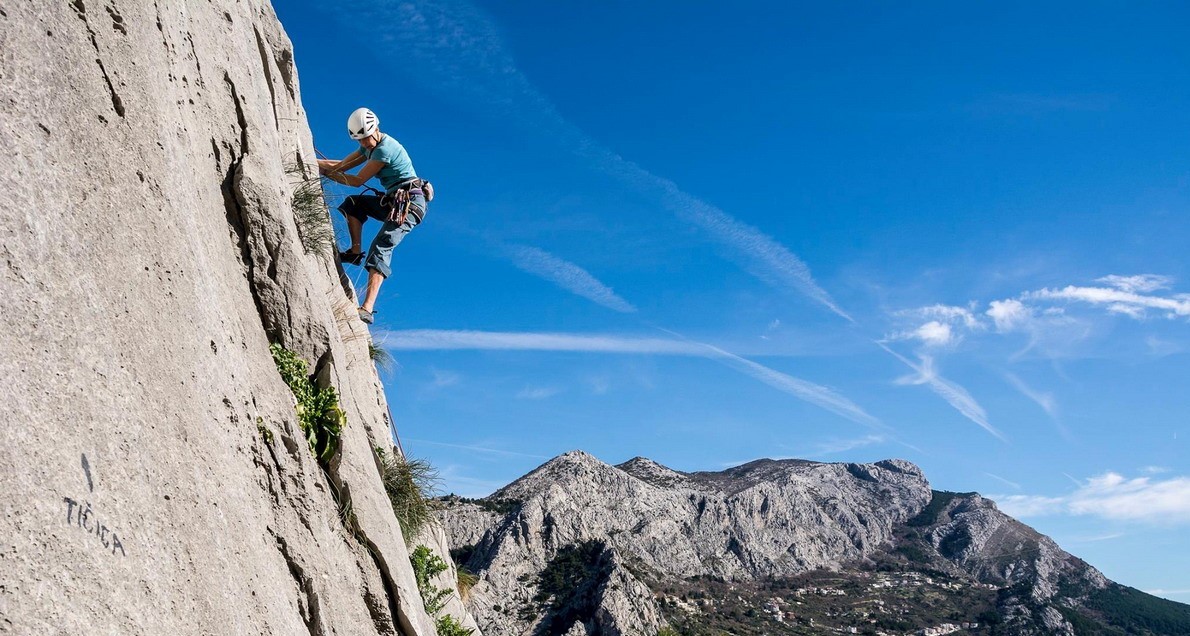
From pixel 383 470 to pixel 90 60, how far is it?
6043 millimetres

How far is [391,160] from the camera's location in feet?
33.2

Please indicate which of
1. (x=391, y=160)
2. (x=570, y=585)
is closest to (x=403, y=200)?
(x=391, y=160)

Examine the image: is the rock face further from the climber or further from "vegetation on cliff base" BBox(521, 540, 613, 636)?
"vegetation on cliff base" BBox(521, 540, 613, 636)

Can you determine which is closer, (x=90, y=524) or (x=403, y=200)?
(x=90, y=524)

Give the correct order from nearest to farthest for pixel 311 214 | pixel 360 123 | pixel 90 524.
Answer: pixel 90 524, pixel 311 214, pixel 360 123

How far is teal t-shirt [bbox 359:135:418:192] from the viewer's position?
995cm

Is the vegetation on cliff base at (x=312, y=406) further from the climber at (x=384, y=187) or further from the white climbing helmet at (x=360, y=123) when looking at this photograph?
the white climbing helmet at (x=360, y=123)

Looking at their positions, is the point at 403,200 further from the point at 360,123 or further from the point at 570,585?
the point at 570,585

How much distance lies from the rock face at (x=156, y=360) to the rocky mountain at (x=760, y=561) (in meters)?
58.8

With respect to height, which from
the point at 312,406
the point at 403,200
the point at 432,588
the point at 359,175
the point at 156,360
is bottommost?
the point at 432,588

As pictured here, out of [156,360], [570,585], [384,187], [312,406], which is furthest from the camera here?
[570,585]

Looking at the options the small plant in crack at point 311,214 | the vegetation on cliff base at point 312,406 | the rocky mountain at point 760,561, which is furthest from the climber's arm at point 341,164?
the rocky mountain at point 760,561

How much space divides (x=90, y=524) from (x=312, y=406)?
144 inches

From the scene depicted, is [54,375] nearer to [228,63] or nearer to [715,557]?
[228,63]
